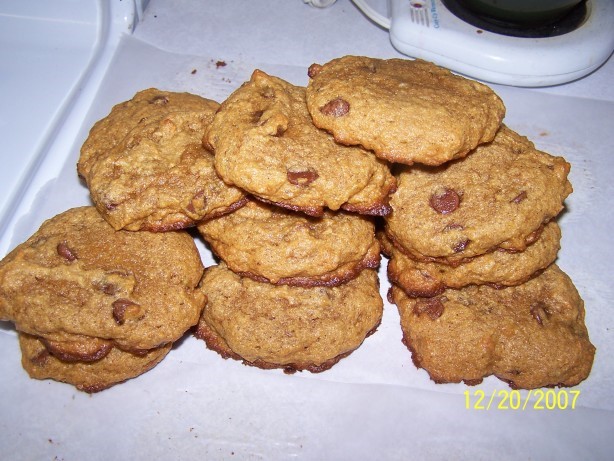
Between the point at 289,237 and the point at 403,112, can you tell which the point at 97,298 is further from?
the point at 403,112

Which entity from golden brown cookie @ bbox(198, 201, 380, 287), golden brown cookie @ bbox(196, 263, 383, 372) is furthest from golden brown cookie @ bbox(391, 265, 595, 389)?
golden brown cookie @ bbox(198, 201, 380, 287)

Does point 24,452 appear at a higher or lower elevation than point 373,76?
lower

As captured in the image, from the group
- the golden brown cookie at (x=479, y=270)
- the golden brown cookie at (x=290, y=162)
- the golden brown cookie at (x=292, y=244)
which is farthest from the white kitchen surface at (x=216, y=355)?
the golden brown cookie at (x=290, y=162)

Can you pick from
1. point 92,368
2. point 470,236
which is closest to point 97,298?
point 92,368

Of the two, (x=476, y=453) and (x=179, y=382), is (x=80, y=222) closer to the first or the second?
(x=179, y=382)

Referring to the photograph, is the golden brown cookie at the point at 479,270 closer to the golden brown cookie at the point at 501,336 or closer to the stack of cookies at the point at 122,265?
the golden brown cookie at the point at 501,336

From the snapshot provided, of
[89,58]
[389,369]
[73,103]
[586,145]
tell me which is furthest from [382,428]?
[89,58]

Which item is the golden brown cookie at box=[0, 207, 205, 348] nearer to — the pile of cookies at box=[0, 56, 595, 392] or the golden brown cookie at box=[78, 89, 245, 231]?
the pile of cookies at box=[0, 56, 595, 392]
